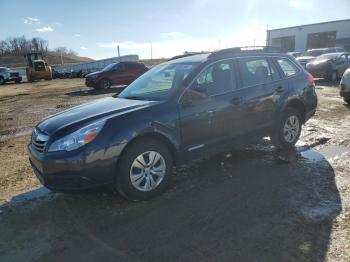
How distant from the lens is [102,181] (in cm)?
386

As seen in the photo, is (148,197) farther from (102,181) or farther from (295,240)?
(295,240)

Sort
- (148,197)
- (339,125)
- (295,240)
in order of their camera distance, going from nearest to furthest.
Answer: (295,240)
(148,197)
(339,125)

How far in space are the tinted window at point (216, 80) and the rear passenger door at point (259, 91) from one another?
0.74 ft

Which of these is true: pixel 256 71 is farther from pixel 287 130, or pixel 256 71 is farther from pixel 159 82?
pixel 159 82

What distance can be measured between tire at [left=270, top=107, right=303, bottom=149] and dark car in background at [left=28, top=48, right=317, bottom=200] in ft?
0.06

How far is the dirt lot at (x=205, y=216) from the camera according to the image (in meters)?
3.16

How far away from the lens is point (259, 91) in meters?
5.37

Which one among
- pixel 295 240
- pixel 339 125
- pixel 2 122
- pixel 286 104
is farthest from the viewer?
pixel 2 122

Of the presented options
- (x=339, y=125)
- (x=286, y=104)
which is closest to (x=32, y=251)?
(x=286, y=104)

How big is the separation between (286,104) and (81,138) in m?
3.62

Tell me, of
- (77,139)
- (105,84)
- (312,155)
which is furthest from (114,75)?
(77,139)

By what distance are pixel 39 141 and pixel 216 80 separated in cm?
251

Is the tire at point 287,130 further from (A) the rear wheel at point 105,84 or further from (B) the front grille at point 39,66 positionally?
(B) the front grille at point 39,66

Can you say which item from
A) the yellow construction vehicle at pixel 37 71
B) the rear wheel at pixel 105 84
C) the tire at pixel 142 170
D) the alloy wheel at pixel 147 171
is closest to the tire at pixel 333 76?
the rear wheel at pixel 105 84
